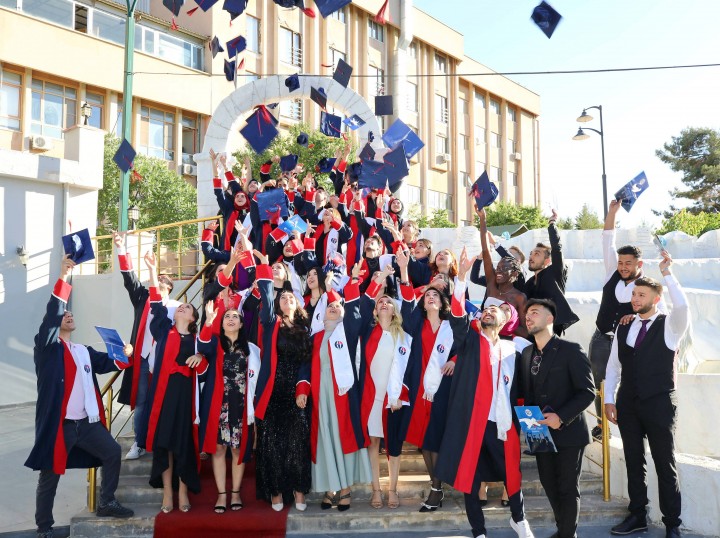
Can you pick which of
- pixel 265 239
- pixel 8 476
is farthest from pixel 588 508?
pixel 8 476

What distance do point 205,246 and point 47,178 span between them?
18.2 ft

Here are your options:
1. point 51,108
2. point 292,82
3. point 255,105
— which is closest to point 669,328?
point 292,82

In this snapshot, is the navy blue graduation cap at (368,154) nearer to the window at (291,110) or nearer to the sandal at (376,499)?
the sandal at (376,499)

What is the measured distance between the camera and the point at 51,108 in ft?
86.1

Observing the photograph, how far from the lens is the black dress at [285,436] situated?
18.4ft

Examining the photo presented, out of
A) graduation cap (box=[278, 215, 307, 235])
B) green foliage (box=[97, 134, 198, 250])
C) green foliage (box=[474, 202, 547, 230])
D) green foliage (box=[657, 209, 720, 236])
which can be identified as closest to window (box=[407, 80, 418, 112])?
green foliage (box=[474, 202, 547, 230])

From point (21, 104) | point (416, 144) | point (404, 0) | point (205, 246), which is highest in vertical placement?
point (404, 0)

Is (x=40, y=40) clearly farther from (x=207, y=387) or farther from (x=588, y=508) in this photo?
(x=588, y=508)

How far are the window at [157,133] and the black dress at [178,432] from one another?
2428cm

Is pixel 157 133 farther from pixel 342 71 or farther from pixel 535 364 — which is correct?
pixel 535 364

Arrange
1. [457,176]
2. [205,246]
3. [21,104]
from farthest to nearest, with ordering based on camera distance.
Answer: [457,176] → [21,104] → [205,246]

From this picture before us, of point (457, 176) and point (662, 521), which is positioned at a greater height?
point (457, 176)

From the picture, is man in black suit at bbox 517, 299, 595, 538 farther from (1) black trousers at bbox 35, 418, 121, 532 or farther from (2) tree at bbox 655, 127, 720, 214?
(2) tree at bbox 655, 127, 720, 214

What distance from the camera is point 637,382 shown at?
201 inches
